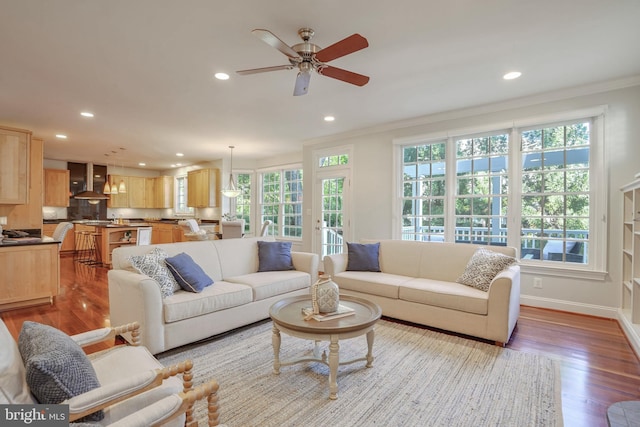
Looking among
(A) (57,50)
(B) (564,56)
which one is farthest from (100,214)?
(B) (564,56)

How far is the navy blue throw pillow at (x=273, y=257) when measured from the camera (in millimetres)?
3914

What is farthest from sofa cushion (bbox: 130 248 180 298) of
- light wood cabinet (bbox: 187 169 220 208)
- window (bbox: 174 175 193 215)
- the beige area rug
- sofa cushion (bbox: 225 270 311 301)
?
window (bbox: 174 175 193 215)

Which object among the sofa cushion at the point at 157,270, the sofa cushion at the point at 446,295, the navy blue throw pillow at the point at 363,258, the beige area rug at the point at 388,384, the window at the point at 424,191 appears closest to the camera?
the beige area rug at the point at 388,384

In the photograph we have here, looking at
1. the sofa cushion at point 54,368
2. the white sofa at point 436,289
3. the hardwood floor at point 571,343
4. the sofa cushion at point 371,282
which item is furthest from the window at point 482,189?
the sofa cushion at point 54,368

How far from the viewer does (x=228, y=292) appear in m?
3.00

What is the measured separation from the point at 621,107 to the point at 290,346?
4.40m

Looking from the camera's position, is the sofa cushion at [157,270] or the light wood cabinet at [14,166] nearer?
the sofa cushion at [157,270]

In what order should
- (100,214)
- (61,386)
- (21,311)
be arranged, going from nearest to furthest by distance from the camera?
1. (61,386)
2. (21,311)
3. (100,214)

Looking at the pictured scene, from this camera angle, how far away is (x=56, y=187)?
8.23m

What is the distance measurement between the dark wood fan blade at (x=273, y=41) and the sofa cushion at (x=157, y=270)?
6.95ft

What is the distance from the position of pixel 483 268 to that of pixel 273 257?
238cm

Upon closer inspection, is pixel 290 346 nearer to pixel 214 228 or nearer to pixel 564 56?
pixel 564 56

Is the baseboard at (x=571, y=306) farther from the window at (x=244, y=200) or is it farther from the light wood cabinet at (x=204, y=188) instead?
the light wood cabinet at (x=204, y=188)

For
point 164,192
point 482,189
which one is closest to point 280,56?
point 482,189
